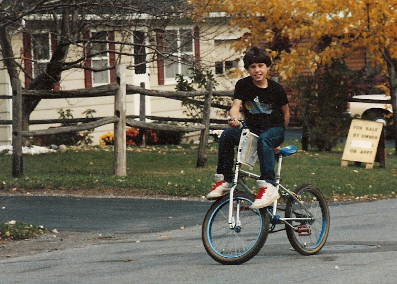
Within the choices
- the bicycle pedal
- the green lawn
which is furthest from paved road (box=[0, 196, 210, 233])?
the bicycle pedal

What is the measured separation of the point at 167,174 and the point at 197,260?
923 cm

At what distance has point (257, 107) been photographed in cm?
946

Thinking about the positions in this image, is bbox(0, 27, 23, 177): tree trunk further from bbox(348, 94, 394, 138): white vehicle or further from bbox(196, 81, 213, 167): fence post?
bbox(348, 94, 394, 138): white vehicle

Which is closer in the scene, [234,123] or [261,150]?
[234,123]

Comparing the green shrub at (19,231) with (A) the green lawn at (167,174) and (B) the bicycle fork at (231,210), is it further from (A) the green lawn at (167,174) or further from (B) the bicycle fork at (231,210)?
(A) the green lawn at (167,174)

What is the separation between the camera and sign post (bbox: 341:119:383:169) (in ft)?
70.9

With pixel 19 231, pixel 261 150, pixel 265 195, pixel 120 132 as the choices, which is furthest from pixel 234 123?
pixel 120 132

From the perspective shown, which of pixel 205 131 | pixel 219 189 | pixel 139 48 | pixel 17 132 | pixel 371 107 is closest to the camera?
pixel 219 189

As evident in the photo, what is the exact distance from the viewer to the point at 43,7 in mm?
13914

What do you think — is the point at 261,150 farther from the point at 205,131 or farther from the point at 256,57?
the point at 205,131

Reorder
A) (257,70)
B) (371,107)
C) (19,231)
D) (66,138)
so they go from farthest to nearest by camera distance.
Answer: (371,107)
(66,138)
(19,231)
(257,70)

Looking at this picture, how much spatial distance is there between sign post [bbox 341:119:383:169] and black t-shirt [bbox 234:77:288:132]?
12232 millimetres

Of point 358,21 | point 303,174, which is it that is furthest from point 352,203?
point 358,21

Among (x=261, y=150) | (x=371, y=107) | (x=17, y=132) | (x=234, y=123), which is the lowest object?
(x=371, y=107)
